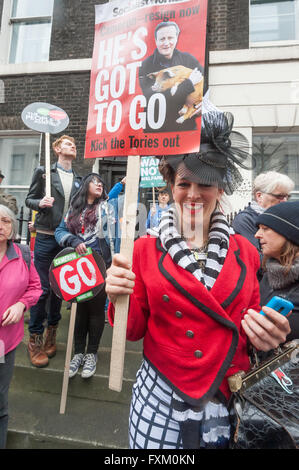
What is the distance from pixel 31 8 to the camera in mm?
6586

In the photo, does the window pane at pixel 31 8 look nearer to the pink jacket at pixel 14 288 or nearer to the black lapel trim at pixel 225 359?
the pink jacket at pixel 14 288

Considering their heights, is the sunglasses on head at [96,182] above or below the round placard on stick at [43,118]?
below

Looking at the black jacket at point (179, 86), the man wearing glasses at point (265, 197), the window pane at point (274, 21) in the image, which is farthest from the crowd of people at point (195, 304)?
the window pane at point (274, 21)

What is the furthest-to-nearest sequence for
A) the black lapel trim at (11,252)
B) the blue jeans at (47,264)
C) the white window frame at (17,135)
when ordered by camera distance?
the white window frame at (17,135) < the blue jeans at (47,264) < the black lapel trim at (11,252)

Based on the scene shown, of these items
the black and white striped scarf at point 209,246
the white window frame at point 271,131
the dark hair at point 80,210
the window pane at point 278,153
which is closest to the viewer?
the black and white striped scarf at point 209,246

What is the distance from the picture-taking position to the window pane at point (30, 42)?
21.3 ft

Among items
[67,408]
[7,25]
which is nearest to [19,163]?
[7,25]

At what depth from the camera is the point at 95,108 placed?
1252mm

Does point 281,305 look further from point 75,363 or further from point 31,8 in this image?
point 31,8

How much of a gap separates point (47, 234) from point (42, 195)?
0.50m

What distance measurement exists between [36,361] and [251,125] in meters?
5.09

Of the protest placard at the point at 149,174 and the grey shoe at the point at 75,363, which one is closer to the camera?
the grey shoe at the point at 75,363

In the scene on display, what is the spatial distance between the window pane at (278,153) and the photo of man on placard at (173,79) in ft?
15.7
